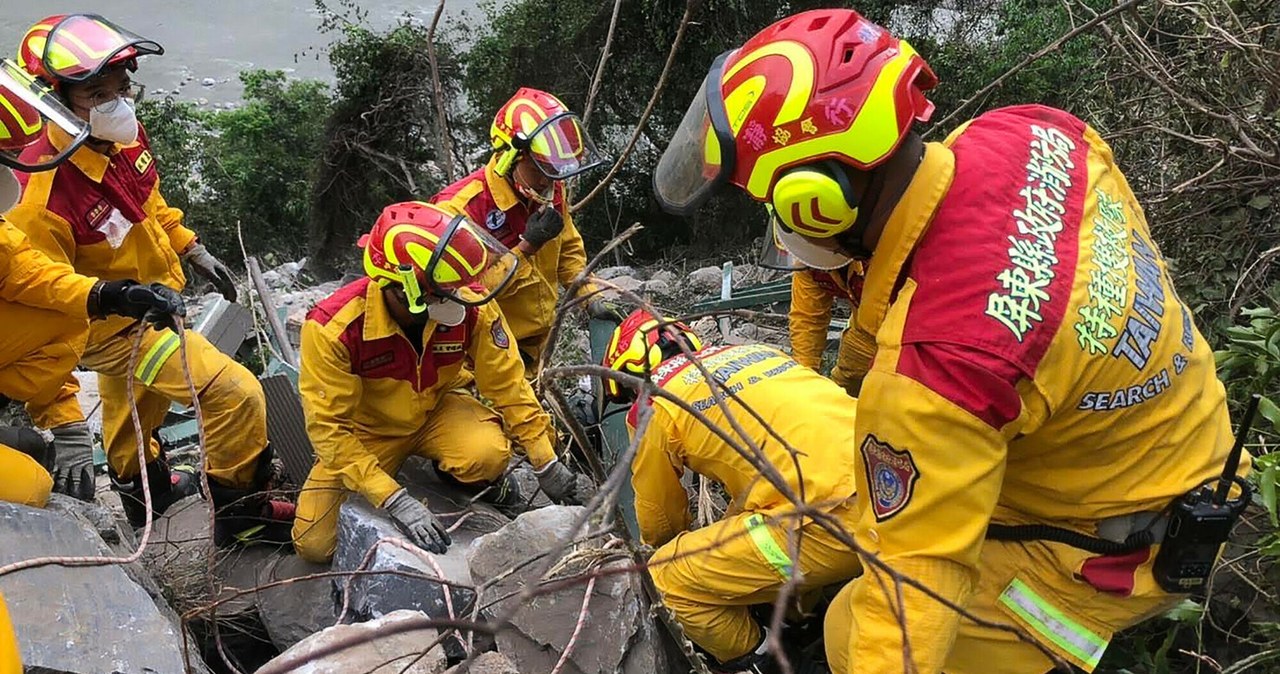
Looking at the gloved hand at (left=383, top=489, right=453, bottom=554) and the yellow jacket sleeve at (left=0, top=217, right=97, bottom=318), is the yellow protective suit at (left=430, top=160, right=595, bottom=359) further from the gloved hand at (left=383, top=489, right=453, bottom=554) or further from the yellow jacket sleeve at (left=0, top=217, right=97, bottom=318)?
the yellow jacket sleeve at (left=0, top=217, right=97, bottom=318)

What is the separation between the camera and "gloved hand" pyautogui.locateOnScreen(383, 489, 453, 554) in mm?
3723

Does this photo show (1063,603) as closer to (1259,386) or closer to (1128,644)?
(1128,644)

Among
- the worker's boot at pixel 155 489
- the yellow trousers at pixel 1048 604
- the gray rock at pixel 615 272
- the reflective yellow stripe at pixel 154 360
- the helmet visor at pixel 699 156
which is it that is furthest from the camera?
the gray rock at pixel 615 272

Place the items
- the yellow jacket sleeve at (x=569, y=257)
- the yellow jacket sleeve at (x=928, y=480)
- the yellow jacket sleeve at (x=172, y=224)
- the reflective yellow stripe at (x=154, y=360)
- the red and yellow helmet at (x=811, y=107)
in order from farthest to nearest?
the yellow jacket sleeve at (x=569, y=257)
the yellow jacket sleeve at (x=172, y=224)
the reflective yellow stripe at (x=154, y=360)
the red and yellow helmet at (x=811, y=107)
the yellow jacket sleeve at (x=928, y=480)

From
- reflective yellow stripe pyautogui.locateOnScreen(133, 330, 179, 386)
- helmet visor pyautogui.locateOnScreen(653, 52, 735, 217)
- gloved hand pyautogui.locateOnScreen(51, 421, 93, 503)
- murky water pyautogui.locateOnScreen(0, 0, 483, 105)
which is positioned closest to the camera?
helmet visor pyautogui.locateOnScreen(653, 52, 735, 217)

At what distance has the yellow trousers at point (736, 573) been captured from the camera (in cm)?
275

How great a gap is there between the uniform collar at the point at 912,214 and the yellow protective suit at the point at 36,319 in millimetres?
3011

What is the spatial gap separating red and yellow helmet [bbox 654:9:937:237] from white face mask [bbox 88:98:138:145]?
3022 millimetres

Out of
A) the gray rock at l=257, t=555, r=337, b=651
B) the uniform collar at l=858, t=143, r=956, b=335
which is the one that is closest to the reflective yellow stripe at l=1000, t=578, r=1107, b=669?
the uniform collar at l=858, t=143, r=956, b=335

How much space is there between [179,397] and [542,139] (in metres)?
2.10

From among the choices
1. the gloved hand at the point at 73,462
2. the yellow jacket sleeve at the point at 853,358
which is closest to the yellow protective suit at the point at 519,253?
the yellow jacket sleeve at the point at 853,358

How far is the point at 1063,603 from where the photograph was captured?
2.06m

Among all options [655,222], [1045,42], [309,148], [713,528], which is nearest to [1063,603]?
[713,528]

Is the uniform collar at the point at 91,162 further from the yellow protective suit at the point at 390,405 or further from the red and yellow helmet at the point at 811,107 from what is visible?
the red and yellow helmet at the point at 811,107
